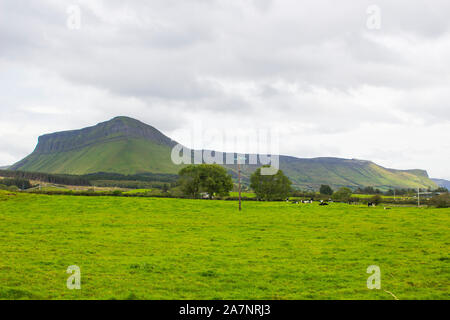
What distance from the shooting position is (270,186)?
105500 mm

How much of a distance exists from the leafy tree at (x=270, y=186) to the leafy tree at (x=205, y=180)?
889cm

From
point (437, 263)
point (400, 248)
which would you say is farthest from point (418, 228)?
point (437, 263)

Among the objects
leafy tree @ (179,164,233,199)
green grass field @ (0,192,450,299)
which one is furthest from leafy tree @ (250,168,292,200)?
green grass field @ (0,192,450,299)

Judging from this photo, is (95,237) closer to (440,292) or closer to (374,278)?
(374,278)

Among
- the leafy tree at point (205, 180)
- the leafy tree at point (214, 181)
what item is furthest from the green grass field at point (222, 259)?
the leafy tree at point (205, 180)

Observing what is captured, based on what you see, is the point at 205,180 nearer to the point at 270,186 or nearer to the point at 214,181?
the point at 214,181

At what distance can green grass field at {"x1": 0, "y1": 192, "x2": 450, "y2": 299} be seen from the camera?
43.2 ft

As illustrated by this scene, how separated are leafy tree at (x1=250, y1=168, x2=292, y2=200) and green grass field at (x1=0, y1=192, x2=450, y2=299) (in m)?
67.9

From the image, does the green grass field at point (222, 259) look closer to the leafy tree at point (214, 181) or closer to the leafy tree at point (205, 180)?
the leafy tree at point (214, 181)

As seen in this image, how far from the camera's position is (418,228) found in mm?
33906

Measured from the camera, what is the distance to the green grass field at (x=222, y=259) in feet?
43.2

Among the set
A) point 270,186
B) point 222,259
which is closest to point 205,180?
point 270,186
